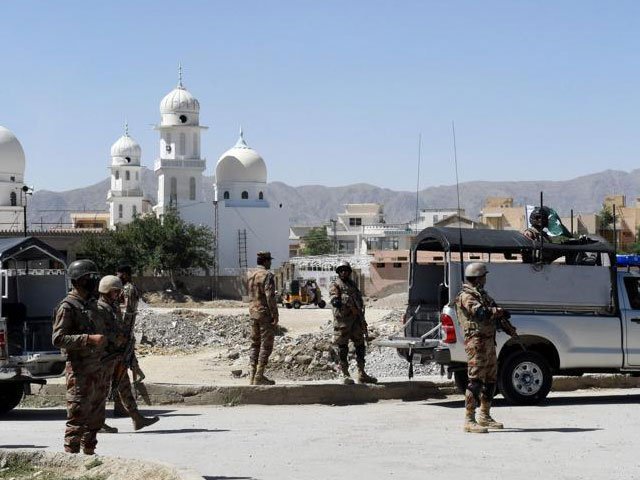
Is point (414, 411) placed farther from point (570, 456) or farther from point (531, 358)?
point (570, 456)

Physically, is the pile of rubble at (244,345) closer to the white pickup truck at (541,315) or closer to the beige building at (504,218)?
the white pickup truck at (541,315)

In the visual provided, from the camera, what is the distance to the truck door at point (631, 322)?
14.7 metres

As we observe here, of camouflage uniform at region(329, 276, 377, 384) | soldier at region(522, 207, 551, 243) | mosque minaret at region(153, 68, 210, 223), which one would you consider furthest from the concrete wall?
soldier at region(522, 207, 551, 243)

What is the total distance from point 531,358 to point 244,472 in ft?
19.0

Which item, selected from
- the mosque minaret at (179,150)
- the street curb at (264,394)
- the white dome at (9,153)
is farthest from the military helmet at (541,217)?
the white dome at (9,153)

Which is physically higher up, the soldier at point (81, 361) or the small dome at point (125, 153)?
the small dome at point (125, 153)

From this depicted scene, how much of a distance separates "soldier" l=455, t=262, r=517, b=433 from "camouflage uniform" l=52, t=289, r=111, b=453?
152 inches

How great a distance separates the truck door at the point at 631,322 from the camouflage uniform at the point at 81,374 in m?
7.52

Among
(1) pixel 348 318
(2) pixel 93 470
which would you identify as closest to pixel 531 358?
(1) pixel 348 318

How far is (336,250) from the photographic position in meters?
144

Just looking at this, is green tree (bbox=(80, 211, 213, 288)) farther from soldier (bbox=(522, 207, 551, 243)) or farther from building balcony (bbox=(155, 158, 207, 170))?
soldier (bbox=(522, 207, 551, 243))

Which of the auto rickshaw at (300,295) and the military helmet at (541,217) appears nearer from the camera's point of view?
the military helmet at (541,217)

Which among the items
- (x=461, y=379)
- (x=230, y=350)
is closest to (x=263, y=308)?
(x=461, y=379)

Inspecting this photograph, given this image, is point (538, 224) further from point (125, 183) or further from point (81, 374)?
point (125, 183)
